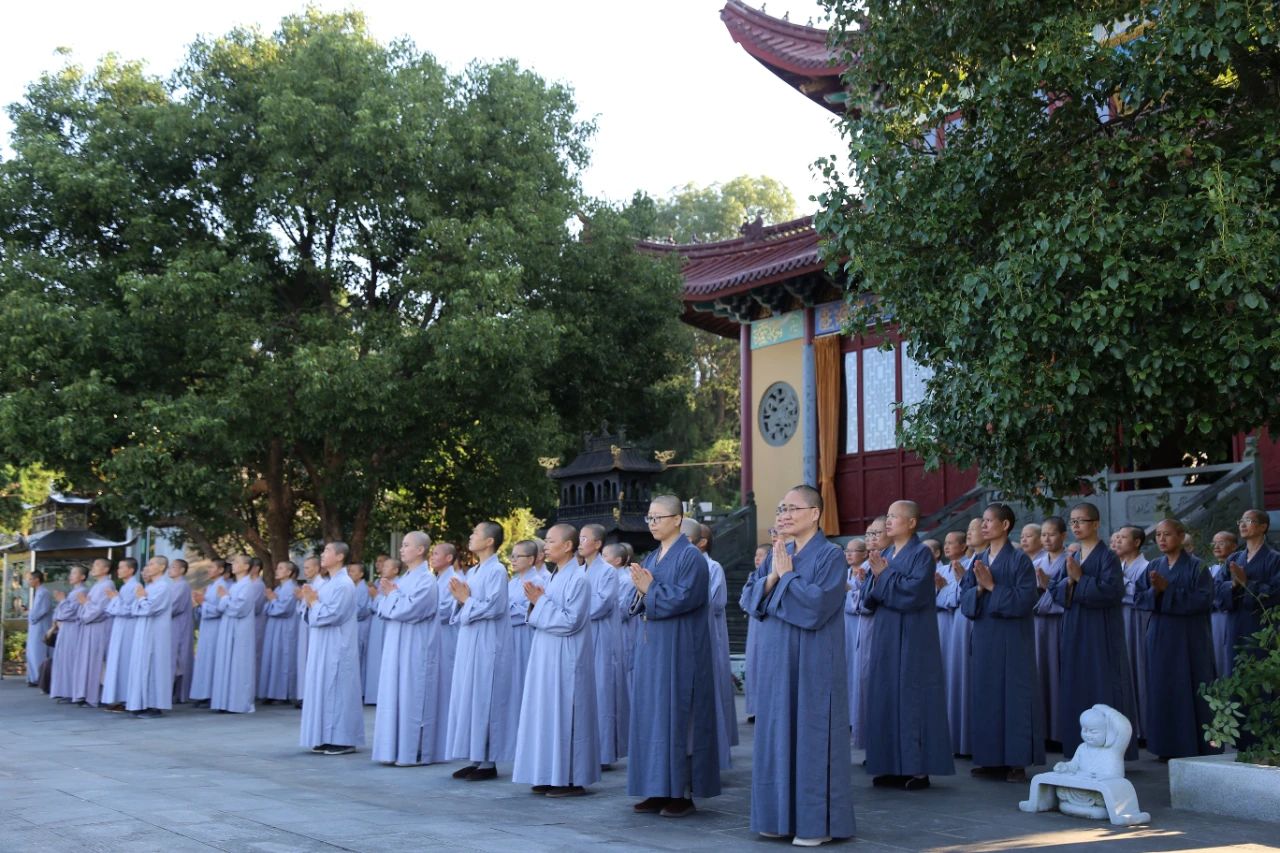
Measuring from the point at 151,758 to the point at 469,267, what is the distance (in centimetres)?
684

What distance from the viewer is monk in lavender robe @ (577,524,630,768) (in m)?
8.52

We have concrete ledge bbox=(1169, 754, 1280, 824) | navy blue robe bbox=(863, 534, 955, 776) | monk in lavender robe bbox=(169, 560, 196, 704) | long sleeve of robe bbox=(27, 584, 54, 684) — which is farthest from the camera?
long sleeve of robe bbox=(27, 584, 54, 684)

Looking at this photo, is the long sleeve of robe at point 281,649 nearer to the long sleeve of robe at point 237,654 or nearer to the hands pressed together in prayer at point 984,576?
the long sleeve of robe at point 237,654

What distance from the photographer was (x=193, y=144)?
1580 centimetres

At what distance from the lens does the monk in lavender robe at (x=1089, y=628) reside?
29.2 ft

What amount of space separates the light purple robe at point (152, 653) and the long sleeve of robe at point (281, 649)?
4.91 feet

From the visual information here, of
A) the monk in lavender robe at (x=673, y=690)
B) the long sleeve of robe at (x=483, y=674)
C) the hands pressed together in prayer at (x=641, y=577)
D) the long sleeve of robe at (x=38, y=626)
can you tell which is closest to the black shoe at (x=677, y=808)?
the monk in lavender robe at (x=673, y=690)

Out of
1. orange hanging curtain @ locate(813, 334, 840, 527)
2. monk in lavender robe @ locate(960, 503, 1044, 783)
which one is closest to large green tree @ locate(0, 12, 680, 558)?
orange hanging curtain @ locate(813, 334, 840, 527)

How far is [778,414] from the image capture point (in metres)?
18.8

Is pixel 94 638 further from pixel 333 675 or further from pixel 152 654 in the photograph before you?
pixel 333 675

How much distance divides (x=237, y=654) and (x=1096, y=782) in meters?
9.93

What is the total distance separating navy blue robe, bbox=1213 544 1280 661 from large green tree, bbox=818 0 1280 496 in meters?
1.32

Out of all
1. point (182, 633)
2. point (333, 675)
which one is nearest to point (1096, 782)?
point (333, 675)

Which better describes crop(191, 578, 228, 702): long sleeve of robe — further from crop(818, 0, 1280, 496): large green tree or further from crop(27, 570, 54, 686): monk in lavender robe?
crop(818, 0, 1280, 496): large green tree
